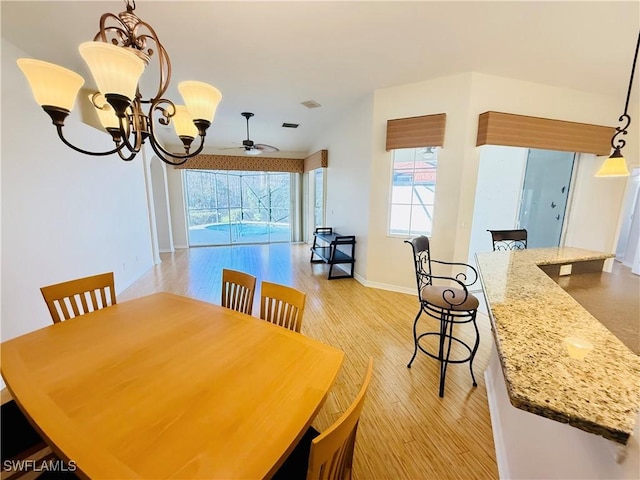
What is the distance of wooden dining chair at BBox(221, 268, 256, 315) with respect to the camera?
69.5 inches

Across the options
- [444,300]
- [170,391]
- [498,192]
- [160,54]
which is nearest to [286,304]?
[170,391]

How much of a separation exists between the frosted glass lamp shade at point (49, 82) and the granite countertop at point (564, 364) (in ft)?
6.52

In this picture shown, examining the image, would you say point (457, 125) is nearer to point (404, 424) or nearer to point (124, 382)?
point (404, 424)

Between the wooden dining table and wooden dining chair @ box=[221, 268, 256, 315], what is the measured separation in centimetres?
30

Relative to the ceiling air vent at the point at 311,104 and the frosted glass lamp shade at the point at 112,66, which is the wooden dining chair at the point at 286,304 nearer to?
the frosted glass lamp shade at the point at 112,66

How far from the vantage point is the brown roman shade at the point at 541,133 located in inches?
120

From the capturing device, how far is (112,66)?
1.02 meters

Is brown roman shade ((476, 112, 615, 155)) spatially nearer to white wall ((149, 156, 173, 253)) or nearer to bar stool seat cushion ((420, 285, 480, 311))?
bar stool seat cushion ((420, 285, 480, 311))

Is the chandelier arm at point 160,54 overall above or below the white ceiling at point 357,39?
below

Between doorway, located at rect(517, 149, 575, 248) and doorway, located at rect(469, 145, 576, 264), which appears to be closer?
doorway, located at rect(517, 149, 575, 248)

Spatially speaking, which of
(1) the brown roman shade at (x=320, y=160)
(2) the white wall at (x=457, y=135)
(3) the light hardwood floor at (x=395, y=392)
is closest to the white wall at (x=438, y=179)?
(2) the white wall at (x=457, y=135)

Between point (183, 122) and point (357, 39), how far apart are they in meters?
1.75

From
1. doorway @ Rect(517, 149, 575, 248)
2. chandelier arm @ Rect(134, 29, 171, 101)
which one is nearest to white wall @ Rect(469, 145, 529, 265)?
doorway @ Rect(517, 149, 575, 248)

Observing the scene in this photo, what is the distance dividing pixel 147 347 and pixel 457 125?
3.72 m
